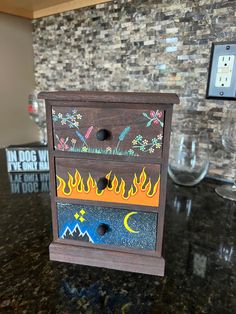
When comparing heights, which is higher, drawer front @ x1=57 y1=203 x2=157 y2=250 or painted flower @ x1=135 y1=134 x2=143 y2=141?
painted flower @ x1=135 y1=134 x2=143 y2=141

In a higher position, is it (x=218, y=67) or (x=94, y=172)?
(x=218, y=67)

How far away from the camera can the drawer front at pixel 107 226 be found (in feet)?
1.42

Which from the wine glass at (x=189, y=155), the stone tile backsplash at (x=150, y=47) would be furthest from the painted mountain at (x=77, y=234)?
the stone tile backsplash at (x=150, y=47)

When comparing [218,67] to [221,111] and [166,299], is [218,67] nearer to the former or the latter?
[221,111]

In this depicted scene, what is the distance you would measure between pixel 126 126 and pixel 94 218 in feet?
0.58

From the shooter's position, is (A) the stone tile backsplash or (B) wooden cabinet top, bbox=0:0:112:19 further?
(B) wooden cabinet top, bbox=0:0:112:19

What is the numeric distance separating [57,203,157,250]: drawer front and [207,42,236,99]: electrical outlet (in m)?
0.49

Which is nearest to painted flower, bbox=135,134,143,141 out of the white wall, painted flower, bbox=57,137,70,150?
painted flower, bbox=57,137,70,150

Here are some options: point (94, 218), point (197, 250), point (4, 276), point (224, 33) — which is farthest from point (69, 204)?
point (224, 33)

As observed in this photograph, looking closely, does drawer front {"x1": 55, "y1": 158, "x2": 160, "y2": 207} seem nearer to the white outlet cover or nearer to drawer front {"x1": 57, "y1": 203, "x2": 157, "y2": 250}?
drawer front {"x1": 57, "y1": 203, "x2": 157, "y2": 250}

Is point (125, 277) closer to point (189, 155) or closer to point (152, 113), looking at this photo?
point (152, 113)

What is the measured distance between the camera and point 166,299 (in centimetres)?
37

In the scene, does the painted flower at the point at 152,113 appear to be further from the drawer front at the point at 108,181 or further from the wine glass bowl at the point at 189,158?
the wine glass bowl at the point at 189,158

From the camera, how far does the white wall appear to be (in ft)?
3.60
